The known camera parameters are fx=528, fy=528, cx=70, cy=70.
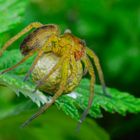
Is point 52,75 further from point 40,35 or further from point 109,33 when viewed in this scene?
point 109,33

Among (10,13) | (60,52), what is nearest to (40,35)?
(60,52)

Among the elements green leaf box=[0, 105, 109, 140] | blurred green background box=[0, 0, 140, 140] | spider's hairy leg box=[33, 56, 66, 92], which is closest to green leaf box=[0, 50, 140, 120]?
spider's hairy leg box=[33, 56, 66, 92]

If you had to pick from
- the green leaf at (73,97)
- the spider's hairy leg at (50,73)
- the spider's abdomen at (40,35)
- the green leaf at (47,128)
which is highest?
the spider's abdomen at (40,35)

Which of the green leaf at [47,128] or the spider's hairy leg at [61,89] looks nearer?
the spider's hairy leg at [61,89]

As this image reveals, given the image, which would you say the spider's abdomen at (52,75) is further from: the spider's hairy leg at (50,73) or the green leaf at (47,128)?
the green leaf at (47,128)

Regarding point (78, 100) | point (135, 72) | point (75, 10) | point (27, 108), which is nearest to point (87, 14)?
point (75, 10)

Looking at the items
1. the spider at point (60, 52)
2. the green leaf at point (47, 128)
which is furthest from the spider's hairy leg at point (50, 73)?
the green leaf at point (47, 128)
